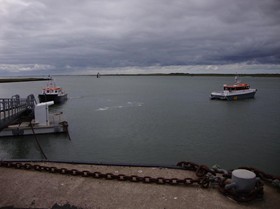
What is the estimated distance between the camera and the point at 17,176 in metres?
7.55

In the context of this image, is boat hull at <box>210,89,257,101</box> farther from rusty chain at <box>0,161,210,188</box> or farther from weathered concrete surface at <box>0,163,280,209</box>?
rusty chain at <box>0,161,210,188</box>

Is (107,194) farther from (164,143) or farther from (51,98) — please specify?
(51,98)

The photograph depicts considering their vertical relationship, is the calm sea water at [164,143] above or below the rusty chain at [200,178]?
below

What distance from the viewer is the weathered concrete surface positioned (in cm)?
595

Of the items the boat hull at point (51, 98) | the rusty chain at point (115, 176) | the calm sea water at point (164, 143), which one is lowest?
the calm sea water at point (164, 143)

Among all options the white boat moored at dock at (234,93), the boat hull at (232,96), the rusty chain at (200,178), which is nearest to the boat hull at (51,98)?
the white boat moored at dock at (234,93)

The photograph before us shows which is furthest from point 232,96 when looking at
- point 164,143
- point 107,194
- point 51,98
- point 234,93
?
point 107,194

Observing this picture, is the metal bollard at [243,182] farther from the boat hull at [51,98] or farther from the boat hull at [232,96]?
the boat hull at [232,96]

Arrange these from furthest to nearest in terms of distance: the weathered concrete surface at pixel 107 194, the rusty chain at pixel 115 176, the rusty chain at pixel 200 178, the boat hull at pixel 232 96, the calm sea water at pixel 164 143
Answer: the boat hull at pixel 232 96 → the calm sea water at pixel 164 143 → the rusty chain at pixel 115 176 → the rusty chain at pixel 200 178 → the weathered concrete surface at pixel 107 194

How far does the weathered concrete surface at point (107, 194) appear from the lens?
5.95 meters

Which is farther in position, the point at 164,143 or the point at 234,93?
the point at 234,93

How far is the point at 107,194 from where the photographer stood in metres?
6.42

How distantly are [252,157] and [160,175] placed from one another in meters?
13.8

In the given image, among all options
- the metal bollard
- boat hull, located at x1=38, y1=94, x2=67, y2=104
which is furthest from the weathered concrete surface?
boat hull, located at x1=38, y1=94, x2=67, y2=104
